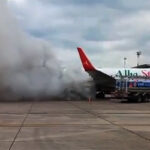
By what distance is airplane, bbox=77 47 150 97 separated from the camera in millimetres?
44412

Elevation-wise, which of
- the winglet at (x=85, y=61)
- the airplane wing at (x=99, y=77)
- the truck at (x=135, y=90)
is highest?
the winglet at (x=85, y=61)

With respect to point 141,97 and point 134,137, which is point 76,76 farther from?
point 134,137

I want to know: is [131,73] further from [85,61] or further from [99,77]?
[85,61]

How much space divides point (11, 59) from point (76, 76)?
26.8ft

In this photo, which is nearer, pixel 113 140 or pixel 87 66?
pixel 113 140

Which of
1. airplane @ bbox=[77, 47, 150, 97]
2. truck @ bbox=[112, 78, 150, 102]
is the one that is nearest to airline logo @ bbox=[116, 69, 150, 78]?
airplane @ bbox=[77, 47, 150, 97]

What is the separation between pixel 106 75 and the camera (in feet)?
147

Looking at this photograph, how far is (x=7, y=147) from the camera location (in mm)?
11164

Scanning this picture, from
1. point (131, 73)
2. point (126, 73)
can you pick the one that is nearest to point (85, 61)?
point (126, 73)

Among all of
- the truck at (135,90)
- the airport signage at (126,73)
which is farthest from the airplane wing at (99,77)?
the truck at (135,90)

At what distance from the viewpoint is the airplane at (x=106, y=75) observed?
44412 mm

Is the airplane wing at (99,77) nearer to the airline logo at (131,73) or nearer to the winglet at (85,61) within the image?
the winglet at (85,61)

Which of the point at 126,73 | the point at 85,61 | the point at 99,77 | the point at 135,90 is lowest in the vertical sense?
the point at 135,90

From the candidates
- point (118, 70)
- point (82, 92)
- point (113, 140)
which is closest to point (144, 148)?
point (113, 140)
